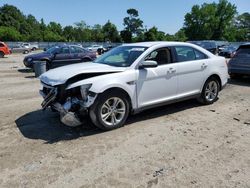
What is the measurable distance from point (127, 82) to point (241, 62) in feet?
22.1

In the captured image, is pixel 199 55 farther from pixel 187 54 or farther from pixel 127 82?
pixel 127 82

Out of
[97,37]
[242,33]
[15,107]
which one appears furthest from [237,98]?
[242,33]

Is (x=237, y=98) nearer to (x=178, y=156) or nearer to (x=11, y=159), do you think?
(x=178, y=156)

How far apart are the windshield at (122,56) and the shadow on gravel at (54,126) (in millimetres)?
1223

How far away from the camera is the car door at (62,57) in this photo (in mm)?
15070

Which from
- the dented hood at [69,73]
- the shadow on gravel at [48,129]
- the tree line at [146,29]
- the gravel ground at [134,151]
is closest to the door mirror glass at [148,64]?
the dented hood at [69,73]

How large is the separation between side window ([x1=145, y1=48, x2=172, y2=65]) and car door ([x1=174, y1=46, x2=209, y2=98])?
9.6 inches

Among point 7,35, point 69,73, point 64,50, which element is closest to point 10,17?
point 7,35

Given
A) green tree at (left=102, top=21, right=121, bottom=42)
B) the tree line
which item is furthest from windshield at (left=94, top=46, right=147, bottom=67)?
green tree at (left=102, top=21, right=121, bottom=42)

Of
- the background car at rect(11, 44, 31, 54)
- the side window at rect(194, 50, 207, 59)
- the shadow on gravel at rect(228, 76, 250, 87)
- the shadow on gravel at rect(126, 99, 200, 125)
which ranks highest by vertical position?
the side window at rect(194, 50, 207, 59)

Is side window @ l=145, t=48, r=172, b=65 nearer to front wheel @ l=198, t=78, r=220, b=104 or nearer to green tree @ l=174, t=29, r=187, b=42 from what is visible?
front wheel @ l=198, t=78, r=220, b=104

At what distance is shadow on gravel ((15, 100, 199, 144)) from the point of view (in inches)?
194

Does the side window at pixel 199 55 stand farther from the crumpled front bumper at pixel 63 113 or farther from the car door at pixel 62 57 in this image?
the car door at pixel 62 57

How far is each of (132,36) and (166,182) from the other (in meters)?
91.7
